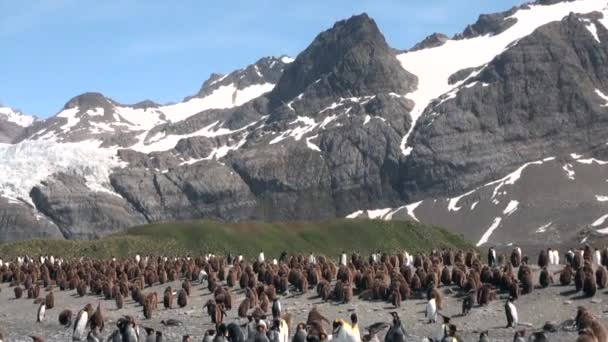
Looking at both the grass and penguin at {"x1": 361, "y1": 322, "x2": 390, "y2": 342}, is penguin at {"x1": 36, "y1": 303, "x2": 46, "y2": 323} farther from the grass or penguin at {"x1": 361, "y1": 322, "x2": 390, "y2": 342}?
the grass

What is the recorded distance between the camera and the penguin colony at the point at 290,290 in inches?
1198

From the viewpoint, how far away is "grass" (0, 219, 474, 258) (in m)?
87.2

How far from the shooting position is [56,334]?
3822 centimetres

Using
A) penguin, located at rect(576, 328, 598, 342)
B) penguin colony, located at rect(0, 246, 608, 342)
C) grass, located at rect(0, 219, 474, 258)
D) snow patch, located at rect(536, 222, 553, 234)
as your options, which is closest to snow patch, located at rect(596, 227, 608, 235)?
snow patch, located at rect(536, 222, 553, 234)

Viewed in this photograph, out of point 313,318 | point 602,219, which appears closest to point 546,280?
point 313,318

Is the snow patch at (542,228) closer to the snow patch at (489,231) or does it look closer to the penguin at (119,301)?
the snow patch at (489,231)

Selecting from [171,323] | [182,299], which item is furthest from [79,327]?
[182,299]

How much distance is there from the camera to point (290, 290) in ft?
151

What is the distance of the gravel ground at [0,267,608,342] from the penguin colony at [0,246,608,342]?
365 mm

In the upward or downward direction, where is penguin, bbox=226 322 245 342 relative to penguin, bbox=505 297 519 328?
upward

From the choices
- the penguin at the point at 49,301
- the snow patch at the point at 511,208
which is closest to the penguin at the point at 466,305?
the penguin at the point at 49,301

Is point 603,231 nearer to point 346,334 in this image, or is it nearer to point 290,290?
point 290,290

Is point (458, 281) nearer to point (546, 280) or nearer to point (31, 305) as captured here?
point (546, 280)

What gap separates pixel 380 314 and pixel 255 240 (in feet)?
174
